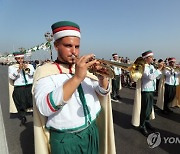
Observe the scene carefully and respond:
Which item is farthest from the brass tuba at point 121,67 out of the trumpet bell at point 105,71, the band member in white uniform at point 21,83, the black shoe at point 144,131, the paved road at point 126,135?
the band member in white uniform at point 21,83

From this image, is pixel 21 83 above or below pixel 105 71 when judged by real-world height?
below

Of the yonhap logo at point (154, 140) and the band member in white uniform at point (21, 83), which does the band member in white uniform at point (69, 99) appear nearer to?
the yonhap logo at point (154, 140)

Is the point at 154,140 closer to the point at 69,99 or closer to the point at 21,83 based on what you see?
the point at 69,99

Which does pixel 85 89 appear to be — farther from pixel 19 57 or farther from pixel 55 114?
pixel 19 57

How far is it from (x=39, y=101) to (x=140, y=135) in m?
3.59

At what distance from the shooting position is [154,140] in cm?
429

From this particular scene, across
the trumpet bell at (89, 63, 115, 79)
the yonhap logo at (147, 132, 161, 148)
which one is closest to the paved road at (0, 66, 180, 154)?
the yonhap logo at (147, 132, 161, 148)

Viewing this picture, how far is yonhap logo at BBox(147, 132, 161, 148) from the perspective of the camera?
4.10 meters

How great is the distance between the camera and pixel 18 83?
5562 millimetres

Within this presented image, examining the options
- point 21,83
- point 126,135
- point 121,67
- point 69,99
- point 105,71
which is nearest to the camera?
point 69,99

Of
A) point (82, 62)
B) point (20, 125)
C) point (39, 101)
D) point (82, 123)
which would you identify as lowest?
point (20, 125)

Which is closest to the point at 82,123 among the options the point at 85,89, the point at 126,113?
the point at 85,89

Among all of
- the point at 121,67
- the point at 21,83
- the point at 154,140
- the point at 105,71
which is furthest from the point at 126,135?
the point at 21,83

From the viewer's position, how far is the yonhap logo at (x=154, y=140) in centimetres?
410
